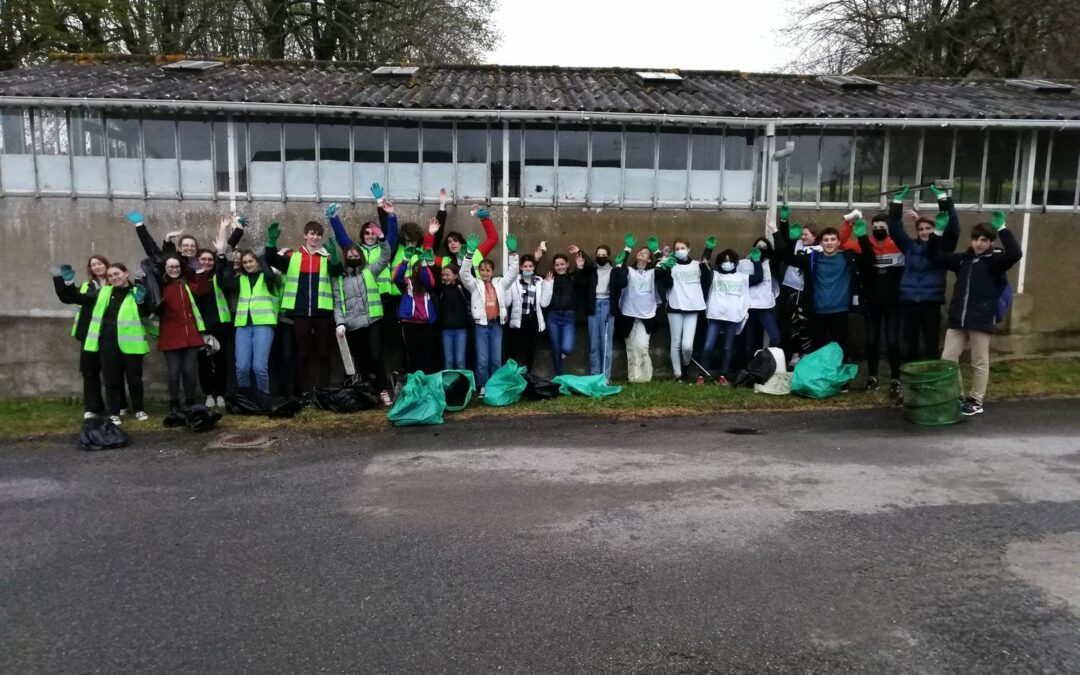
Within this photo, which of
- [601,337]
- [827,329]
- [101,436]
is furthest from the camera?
[601,337]

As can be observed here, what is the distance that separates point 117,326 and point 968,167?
Result: 432 inches

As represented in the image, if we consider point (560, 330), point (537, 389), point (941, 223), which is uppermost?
point (941, 223)

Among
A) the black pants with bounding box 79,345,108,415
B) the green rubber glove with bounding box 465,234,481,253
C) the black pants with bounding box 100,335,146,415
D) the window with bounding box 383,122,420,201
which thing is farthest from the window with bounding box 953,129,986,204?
the black pants with bounding box 79,345,108,415

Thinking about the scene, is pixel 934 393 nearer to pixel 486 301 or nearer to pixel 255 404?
pixel 486 301

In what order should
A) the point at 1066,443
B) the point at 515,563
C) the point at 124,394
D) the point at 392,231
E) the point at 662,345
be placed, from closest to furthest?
the point at 515,563 < the point at 1066,443 < the point at 124,394 < the point at 392,231 < the point at 662,345

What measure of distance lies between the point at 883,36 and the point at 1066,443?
59.3 feet

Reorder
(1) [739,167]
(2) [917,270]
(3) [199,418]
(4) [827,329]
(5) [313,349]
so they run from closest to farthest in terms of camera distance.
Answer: (3) [199,418] < (2) [917,270] < (5) [313,349] < (4) [827,329] < (1) [739,167]

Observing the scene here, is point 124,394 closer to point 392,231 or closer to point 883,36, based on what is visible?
point 392,231

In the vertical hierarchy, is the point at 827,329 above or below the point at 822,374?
above

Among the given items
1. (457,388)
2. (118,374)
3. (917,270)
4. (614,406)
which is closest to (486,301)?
(457,388)

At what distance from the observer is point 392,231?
884cm

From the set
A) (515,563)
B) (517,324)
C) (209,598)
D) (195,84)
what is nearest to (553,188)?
(517,324)

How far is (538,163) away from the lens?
9680 millimetres

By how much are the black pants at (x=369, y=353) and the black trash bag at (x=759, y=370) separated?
4.36 metres
